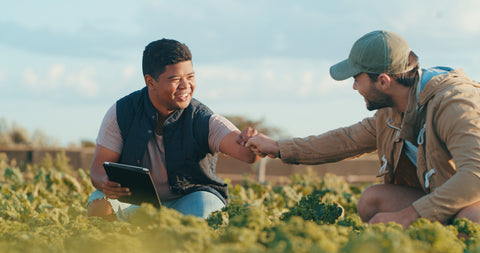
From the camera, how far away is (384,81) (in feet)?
13.0

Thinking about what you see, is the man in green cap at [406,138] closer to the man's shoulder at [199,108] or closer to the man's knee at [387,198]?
the man's knee at [387,198]

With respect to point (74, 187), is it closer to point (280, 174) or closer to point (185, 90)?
point (185, 90)

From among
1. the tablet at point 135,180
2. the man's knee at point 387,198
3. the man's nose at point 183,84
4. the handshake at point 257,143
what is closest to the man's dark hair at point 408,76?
the man's knee at point 387,198

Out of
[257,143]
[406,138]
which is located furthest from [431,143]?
Answer: [257,143]

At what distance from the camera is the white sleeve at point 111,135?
15.9ft

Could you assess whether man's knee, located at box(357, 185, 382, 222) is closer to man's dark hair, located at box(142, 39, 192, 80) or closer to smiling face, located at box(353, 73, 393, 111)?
smiling face, located at box(353, 73, 393, 111)

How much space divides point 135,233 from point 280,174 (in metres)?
15.1

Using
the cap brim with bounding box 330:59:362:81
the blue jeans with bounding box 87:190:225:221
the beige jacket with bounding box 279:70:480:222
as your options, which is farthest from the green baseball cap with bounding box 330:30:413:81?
the blue jeans with bounding box 87:190:225:221

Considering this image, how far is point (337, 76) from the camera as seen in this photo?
4.20 meters

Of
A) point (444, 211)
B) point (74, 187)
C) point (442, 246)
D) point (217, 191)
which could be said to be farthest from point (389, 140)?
point (74, 187)

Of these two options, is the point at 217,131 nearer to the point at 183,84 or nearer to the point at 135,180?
the point at 183,84

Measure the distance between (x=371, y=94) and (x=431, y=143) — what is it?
1.73 ft

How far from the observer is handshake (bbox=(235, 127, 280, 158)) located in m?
4.62

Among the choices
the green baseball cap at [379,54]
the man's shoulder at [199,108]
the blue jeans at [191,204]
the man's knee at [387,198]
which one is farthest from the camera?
the man's shoulder at [199,108]
